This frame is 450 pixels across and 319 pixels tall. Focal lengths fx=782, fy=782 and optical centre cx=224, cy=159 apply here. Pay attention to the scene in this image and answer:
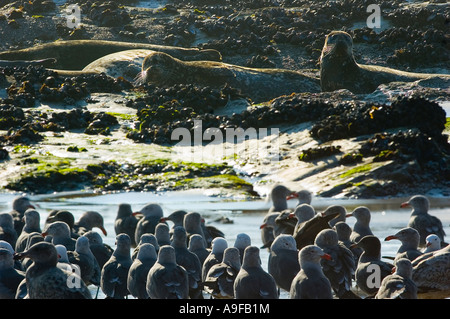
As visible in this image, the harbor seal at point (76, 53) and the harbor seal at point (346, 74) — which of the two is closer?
the harbor seal at point (346, 74)

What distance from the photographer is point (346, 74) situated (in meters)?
25.7

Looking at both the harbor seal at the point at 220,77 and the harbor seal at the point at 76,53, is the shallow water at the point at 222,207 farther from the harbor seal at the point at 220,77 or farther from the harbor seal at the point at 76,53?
the harbor seal at the point at 76,53

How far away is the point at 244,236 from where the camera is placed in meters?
9.34

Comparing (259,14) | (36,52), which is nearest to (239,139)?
(36,52)

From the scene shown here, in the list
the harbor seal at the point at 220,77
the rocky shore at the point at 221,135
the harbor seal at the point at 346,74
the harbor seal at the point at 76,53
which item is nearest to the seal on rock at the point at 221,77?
the harbor seal at the point at 220,77

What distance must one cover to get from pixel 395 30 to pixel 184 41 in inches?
402

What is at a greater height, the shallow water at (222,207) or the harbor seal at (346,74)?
the harbor seal at (346,74)

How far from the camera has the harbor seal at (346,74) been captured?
25625 millimetres

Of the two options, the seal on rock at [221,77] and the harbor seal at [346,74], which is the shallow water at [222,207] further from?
the harbor seal at [346,74]

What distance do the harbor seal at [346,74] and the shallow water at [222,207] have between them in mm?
11940

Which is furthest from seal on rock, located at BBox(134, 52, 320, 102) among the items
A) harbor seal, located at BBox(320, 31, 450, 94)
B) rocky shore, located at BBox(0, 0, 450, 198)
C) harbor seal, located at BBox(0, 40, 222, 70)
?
harbor seal, located at BBox(0, 40, 222, 70)

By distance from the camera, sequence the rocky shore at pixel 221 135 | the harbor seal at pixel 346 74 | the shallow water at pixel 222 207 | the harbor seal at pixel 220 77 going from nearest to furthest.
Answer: the shallow water at pixel 222 207 → the rocky shore at pixel 221 135 → the harbor seal at pixel 346 74 → the harbor seal at pixel 220 77

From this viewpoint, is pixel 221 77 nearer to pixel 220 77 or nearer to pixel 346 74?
pixel 220 77

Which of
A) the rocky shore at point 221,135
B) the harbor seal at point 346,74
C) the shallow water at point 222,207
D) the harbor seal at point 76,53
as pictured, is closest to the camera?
the shallow water at point 222,207
